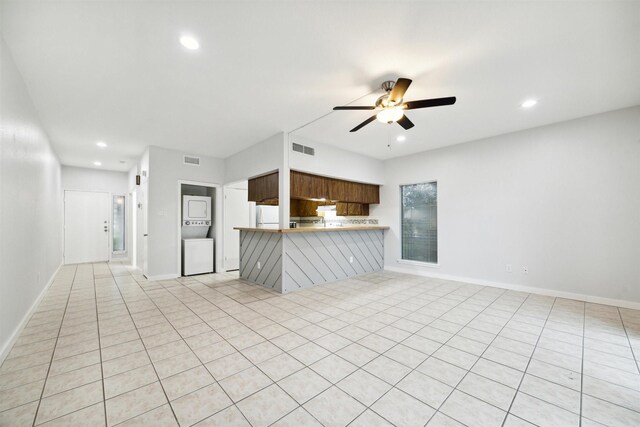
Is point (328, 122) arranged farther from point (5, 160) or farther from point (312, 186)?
point (5, 160)

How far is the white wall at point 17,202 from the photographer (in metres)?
2.28

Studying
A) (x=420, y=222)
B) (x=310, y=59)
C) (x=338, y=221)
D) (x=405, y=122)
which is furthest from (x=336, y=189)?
(x=310, y=59)

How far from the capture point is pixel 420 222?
5.93m

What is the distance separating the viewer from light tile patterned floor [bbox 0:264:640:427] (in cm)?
163

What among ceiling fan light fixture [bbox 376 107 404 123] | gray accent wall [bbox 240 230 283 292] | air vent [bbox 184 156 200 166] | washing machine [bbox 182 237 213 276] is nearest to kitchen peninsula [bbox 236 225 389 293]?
gray accent wall [bbox 240 230 283 292]

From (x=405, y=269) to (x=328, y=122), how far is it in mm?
3906

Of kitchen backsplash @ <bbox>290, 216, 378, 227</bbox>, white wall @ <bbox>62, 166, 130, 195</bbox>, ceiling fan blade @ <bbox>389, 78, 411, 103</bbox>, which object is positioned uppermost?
ceiling fan blade @ <bbox>389, 78, 411, 103</bbox>

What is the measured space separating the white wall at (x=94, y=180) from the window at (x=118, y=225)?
12.0 inches

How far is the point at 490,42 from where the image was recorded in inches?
90.0

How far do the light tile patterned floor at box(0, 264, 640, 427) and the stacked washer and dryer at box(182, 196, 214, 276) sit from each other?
6.05 ft

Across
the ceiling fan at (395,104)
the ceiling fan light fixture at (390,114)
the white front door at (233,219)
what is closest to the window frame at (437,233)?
the ceiling fan at (395,104)

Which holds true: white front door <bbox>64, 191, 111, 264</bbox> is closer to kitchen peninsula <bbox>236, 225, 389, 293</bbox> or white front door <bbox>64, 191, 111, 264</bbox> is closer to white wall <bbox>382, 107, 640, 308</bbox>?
kitchen peninsula <bbox>236, 225, 389, 293</bbox>

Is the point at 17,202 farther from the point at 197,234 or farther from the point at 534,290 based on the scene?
the point at 534,290

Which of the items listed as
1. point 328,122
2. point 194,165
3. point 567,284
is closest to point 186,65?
point 328,122
